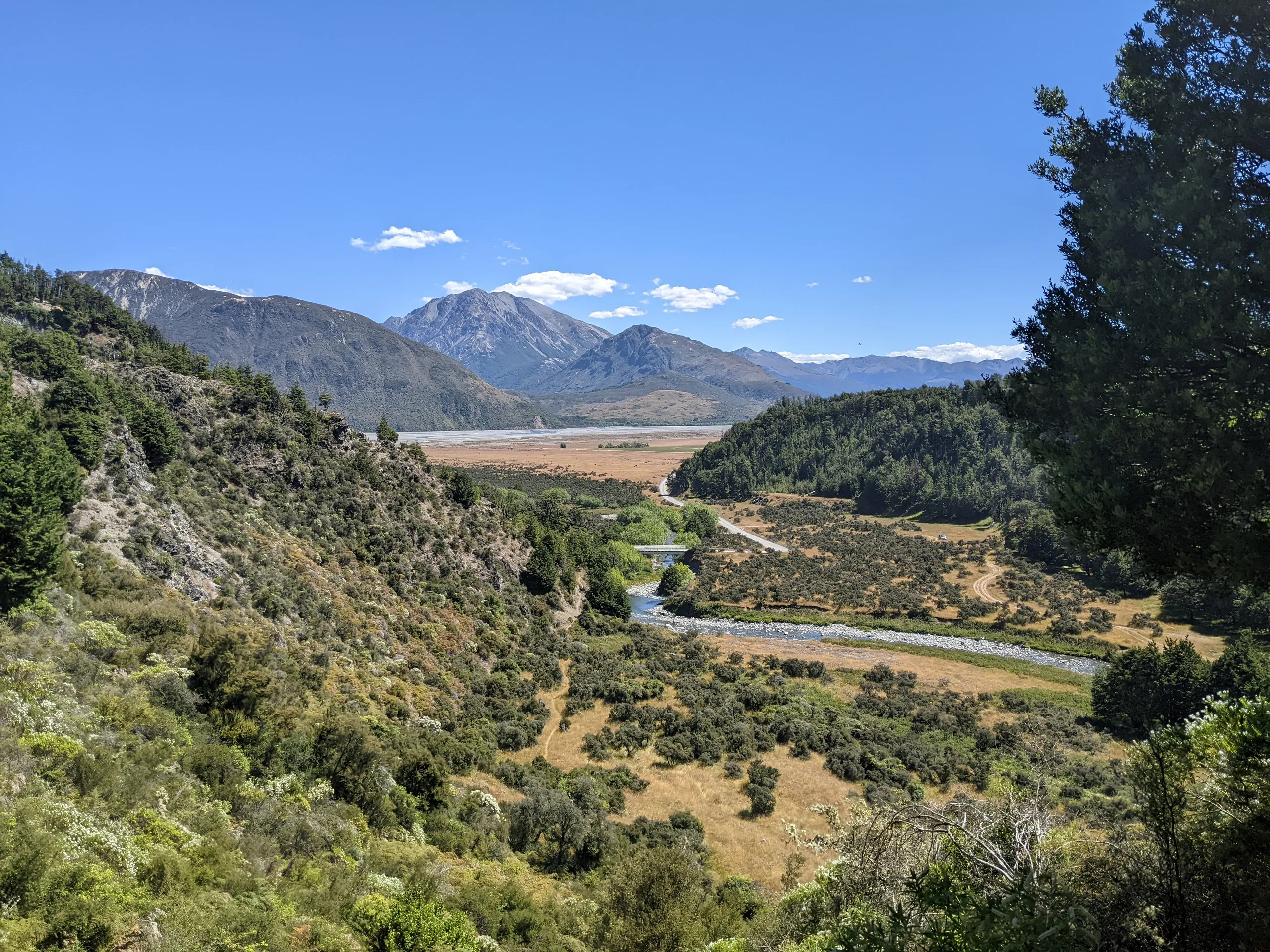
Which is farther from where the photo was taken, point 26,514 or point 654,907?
point 26,514

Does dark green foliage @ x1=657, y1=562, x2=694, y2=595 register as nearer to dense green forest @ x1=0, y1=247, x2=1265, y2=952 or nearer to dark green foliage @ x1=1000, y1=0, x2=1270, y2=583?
dense green forest @ x1=0, y1=247, x2=1265, y2=952

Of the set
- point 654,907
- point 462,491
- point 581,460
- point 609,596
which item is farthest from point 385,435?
point 581,460

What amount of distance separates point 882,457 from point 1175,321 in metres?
128

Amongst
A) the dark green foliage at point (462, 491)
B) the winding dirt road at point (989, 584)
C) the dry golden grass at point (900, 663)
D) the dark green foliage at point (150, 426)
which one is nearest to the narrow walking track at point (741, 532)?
the winding dirt road at point (989, 584)

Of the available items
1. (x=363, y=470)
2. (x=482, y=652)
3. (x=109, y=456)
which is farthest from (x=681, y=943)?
(x=363, y=470)

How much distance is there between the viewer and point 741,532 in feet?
313

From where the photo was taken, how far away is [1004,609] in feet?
191

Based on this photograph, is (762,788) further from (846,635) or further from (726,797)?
(846,635)

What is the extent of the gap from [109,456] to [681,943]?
29802mm

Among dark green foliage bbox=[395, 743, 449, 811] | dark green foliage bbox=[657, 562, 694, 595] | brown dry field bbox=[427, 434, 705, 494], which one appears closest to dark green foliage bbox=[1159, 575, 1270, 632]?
dark green foliage bbox=[657, 562, 694, 595]

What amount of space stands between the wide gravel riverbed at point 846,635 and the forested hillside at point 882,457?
5643 centimetres

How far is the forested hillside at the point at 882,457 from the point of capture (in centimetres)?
10700

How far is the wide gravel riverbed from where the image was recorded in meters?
48.1

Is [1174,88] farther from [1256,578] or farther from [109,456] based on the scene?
[109,456]
